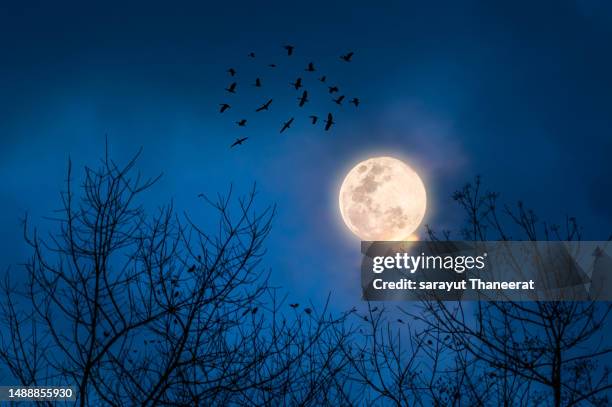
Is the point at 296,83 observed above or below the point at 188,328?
above

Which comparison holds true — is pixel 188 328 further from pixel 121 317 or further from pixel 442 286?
pixel 442 286

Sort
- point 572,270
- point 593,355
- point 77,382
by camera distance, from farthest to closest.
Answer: point 572,270
point 593,355
point 77,382

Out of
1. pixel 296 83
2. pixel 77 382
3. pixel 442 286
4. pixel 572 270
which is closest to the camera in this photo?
pixel 77 382

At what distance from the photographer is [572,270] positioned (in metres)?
7.87

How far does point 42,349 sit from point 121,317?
111cm

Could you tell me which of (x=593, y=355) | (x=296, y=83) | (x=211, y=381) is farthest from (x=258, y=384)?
(x=296, y=83)

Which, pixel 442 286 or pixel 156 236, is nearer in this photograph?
pixel 156 236

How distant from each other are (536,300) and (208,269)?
3.36 m

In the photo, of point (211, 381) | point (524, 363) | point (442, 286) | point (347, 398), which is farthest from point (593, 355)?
point (211, 381)

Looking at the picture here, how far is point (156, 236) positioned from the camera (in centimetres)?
744

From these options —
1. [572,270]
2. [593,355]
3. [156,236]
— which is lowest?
[593,355]

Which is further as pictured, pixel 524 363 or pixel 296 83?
pixel 296 83

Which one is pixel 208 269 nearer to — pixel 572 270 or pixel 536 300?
pixel 536 300

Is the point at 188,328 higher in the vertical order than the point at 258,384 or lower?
higher
